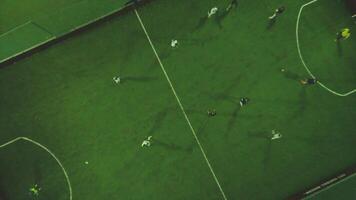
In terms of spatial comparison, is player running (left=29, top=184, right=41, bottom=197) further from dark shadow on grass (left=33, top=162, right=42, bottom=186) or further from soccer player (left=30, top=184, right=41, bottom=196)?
dark shadow on grass (left=33, top=162, right=42, bottom=186)

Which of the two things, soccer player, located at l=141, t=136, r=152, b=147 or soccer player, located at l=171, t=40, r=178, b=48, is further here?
soccer player, located at l=171, t=40, r=178, b=48

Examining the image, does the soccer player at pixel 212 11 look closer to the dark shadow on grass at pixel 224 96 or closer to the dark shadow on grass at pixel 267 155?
the dark shadow on grass at pixel 224 96

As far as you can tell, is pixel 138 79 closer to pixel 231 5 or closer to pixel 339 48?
pixel 231 5

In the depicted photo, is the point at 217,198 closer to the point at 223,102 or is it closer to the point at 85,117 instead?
the point at 223,102

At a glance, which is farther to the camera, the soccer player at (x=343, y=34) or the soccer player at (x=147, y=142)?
the soccer player at (x=343, y=34)

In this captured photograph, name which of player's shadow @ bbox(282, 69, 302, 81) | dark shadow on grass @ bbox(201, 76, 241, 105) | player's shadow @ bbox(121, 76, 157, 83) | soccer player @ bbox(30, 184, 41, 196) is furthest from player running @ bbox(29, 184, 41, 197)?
player's shadow @ bbox(282, 69, 302, 81)

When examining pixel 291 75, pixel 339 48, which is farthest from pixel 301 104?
pixel 339 48

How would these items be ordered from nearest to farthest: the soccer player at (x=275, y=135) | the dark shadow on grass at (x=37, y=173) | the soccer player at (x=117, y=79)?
the dark shadow on grass at (x=37, y=173) < the soccer player at (x=275, y=135) < the soccer player at (x=117, y=79)

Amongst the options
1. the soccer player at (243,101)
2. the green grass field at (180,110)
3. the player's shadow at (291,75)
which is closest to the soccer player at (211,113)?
the green grass field at (180,110)
